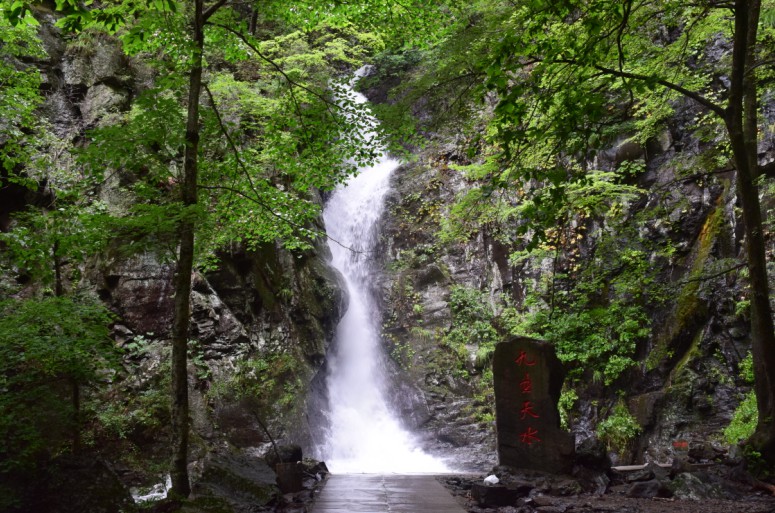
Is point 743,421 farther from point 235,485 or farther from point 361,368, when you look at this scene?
point 361,368

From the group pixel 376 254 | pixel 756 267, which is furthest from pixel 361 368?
pixel 756 267

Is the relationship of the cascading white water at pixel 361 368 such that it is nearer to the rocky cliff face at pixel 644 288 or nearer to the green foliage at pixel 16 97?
the rocky cliff face at pixel 644 288

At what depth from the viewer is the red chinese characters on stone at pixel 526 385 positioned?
7.73m

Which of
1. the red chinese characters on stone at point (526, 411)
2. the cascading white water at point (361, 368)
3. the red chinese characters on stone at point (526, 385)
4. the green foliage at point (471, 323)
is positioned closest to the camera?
the red chinese characters on stone at point (526, 411)

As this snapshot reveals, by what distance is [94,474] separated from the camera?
502 centimetres

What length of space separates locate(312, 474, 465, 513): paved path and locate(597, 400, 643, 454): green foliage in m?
4.29

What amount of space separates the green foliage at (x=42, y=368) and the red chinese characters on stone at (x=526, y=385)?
561cm

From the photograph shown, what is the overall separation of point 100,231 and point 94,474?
2494mm

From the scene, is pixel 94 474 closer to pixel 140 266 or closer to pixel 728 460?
pixel 140 266

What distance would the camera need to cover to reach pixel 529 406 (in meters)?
7.63

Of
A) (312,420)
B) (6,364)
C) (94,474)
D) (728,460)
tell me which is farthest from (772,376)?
(312,420)

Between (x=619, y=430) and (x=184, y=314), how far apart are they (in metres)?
8.68

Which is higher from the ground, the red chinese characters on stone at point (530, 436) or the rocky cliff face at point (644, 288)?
the rocky cliff face at point (644, 288)

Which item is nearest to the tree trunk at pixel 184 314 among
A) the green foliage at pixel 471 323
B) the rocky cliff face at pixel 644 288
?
the rocky cliff face at pixel 644 288
